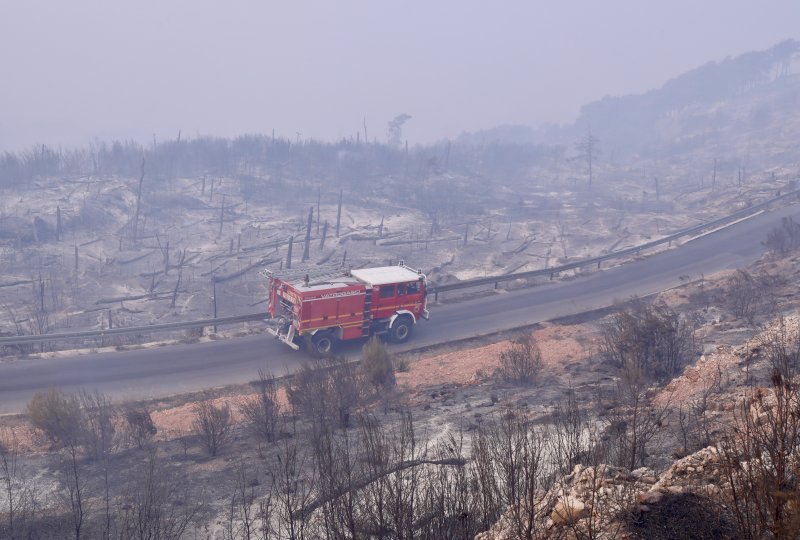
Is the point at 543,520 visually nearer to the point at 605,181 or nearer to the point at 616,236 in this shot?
the point at 616,236

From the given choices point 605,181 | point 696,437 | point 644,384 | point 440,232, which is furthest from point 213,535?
point 605,181

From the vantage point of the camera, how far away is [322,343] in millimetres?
26734

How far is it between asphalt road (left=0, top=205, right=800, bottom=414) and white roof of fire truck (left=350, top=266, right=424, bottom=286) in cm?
302

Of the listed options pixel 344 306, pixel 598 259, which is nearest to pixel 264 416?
pixel 344 306

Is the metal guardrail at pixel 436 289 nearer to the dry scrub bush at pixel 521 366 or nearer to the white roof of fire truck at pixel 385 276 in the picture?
the white roof of fire truck at pixel 385 276

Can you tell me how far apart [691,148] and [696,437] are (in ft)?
443

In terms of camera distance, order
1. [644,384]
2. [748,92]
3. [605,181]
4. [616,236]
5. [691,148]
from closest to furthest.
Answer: [644,384] → [616,236] → [605,181] → [691,148] → [748,92]

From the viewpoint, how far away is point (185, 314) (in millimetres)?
41531

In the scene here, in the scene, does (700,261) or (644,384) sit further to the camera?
(700,261)

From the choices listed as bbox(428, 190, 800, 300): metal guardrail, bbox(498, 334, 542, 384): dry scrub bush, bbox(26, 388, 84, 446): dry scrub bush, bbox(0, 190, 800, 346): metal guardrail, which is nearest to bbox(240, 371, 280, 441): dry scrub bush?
bbox(26, 388, 84, 446): dry scrub bush

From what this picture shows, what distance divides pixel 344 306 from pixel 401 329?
10.8ft

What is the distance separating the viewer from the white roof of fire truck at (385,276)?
27864 millimetres

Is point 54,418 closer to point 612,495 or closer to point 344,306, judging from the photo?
point 344,306

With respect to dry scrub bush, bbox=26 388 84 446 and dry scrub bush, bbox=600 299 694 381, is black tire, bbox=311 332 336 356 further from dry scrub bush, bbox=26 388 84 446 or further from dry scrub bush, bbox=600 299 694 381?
dry scrub bush, bbox=600 299 694 381
